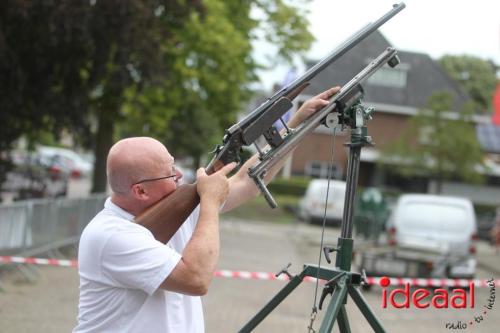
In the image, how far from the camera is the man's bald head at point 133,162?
2.99 m

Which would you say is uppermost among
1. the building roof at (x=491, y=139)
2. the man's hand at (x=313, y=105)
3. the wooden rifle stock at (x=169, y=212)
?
the building roof at (x=491, y=139)

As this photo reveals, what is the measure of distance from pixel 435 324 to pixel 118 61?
836 cm

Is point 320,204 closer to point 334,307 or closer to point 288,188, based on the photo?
point 288,188

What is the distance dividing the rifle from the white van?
30.1ft

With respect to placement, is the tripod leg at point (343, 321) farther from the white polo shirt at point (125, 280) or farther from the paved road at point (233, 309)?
→ the paved road at point (233, 309)

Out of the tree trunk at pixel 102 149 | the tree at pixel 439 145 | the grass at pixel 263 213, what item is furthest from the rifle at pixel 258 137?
the tree at pixel 439 145

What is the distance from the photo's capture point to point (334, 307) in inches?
128

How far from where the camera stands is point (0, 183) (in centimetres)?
1416

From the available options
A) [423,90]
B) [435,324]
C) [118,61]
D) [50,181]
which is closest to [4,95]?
[118,61]

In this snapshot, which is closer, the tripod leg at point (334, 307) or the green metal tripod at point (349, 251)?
the tripod leg at point (334, 307)

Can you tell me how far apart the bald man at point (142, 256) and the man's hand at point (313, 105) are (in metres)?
0.54

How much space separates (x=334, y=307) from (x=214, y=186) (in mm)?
767

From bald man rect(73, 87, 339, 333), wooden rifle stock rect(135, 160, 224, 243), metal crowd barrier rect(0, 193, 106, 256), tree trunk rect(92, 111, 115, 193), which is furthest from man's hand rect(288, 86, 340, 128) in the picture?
tree trunk rect(92, 111, 115, 193)

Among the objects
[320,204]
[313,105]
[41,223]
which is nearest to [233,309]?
[41,223]
